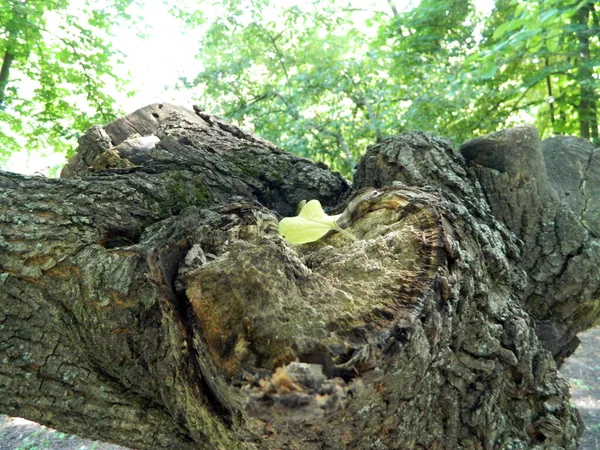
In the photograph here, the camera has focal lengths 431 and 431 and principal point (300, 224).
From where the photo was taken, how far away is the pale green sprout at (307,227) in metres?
1.36

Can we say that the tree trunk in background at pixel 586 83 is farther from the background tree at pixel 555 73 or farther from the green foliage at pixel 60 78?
the green foliage at pixel 60 78

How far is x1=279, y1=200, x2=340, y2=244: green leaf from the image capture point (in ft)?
4.47

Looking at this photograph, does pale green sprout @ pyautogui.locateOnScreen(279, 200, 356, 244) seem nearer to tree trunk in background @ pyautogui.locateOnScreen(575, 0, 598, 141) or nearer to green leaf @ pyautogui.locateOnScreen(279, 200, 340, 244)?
green leaf @ pyautogui.locateOnScreen(279, 200, 340, 244)

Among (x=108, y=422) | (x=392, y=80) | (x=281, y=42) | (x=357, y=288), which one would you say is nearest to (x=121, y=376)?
(x=108, y=422)

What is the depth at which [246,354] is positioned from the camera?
0.97 metres

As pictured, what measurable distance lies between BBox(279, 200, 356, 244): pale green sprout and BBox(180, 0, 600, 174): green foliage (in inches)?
104

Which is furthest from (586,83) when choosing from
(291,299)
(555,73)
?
(291,299)

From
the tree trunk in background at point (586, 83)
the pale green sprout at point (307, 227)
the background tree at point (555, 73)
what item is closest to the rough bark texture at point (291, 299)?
the pale green sprout at point (307, 227)

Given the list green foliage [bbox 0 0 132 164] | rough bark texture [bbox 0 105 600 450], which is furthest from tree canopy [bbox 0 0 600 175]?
rough bark texture [bbox 0 105 600 450]

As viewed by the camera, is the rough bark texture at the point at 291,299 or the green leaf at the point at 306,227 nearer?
the rough bark texture at the point at 291,299

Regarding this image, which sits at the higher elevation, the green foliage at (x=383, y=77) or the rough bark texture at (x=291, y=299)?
the green foliage at (x=383, y=77)

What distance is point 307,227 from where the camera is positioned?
4.57 ft

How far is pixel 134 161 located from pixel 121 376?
3.35 ft

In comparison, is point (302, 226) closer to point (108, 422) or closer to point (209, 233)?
point (209, 233)
